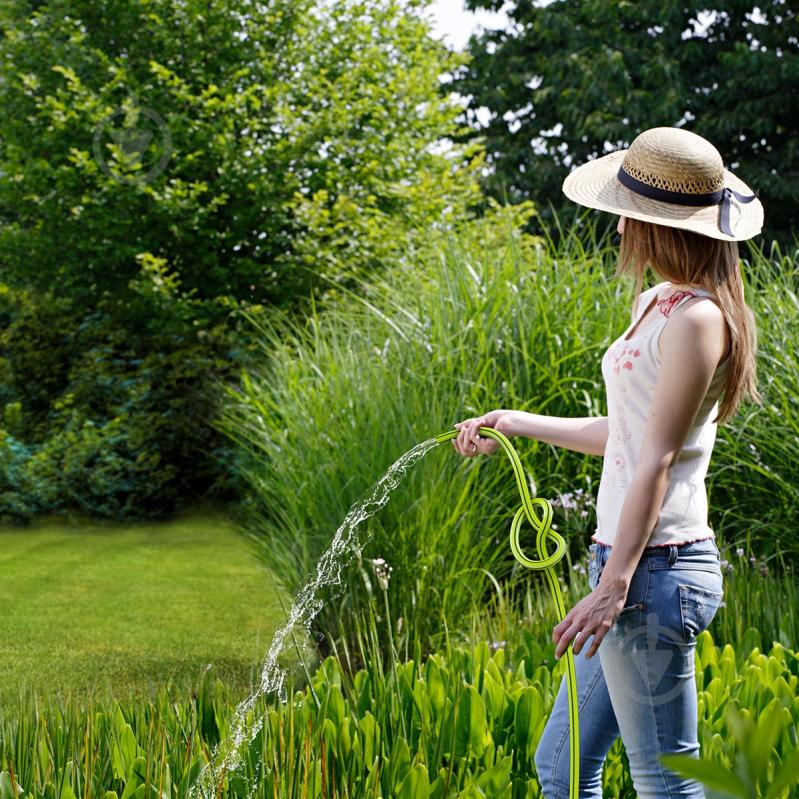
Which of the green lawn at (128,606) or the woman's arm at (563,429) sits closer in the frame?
the woman's arm at (563,429)

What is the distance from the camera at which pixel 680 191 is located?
1653 mm

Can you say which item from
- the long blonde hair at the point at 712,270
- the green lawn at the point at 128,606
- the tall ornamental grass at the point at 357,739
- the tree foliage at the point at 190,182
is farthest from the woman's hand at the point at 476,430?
the tree foliage at the point at 190,182

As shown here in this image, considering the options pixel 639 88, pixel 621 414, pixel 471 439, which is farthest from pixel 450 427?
pixel 639 88

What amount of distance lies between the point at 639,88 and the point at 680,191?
1514cm

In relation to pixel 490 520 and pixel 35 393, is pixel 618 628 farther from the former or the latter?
pixel 35 393

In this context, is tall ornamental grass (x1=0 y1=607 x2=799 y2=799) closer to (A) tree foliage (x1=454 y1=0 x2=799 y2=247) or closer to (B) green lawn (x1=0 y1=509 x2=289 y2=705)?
(B) green lawn (x1=0 y1=509 x2=289 y2=705)

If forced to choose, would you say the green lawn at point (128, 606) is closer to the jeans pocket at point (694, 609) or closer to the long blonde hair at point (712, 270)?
the jeans pocket at point (694, 609)

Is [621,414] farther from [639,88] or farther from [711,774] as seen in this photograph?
[639,88]

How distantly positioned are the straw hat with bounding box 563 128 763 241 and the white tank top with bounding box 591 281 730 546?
0.13 metres

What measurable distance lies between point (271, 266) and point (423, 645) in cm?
581

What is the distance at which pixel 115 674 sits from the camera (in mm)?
4621

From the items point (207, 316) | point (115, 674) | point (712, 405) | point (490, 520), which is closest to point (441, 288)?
point (490, 520)

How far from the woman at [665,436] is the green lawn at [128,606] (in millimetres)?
2195

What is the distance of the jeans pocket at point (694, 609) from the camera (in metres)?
1.61
